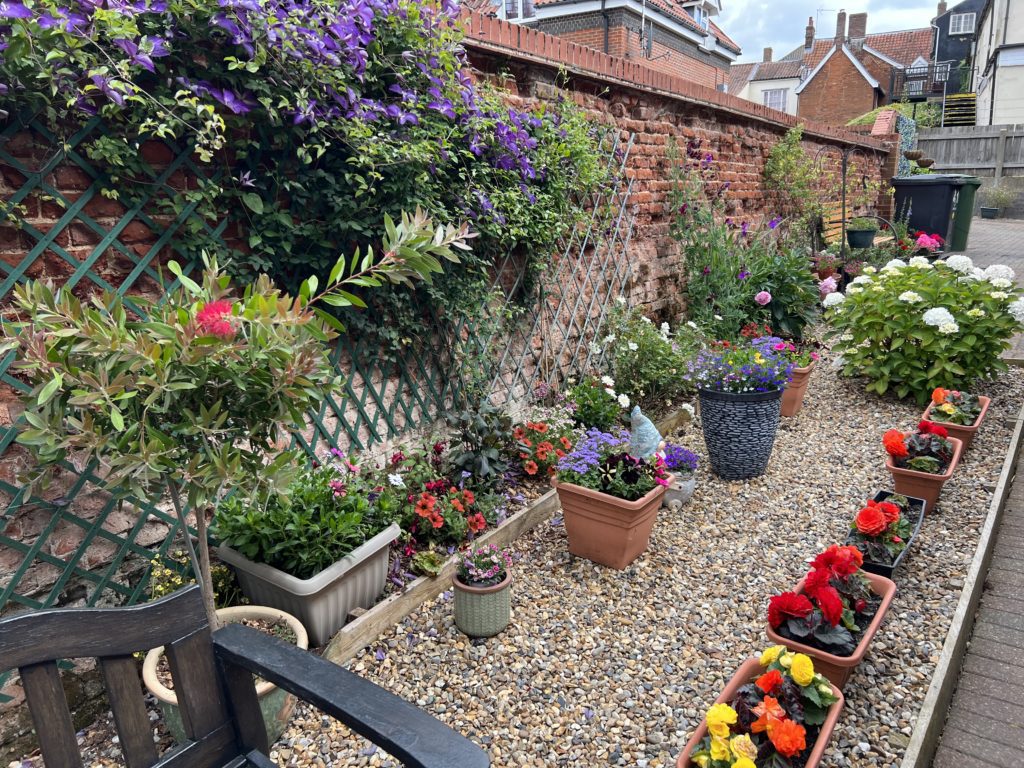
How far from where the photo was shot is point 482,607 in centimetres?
239

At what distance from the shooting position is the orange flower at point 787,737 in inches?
61.1

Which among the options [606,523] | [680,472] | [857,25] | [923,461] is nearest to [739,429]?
[680,472]

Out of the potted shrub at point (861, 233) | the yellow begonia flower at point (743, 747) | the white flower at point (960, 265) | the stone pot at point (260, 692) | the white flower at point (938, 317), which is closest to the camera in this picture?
the yellow begonia flower at point (743, 747)

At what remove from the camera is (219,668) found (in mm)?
1271

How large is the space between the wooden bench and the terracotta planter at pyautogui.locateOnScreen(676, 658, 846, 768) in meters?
0.85

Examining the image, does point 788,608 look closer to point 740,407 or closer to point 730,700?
point 730,700

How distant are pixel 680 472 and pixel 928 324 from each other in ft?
7.48

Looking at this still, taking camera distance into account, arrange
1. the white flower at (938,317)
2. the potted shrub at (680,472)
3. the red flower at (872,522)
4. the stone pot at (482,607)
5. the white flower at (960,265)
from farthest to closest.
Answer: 1. the white flower at (960,265)
2. the white flower at (938,317)
3. the potted shrub at (680,472)
4. the red flower at (872,522)
5. the stone pot at (482,607)

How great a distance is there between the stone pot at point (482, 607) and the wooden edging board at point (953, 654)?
1.30 m

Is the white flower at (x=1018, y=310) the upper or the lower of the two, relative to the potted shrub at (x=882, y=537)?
upper

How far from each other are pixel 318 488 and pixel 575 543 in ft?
3.96

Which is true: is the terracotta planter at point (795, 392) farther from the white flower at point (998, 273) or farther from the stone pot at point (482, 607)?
the stone pot at point (482, 607)

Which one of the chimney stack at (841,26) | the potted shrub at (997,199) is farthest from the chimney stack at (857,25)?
the potted shrub at (997,199)

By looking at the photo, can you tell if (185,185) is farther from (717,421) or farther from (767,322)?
(767,322)
